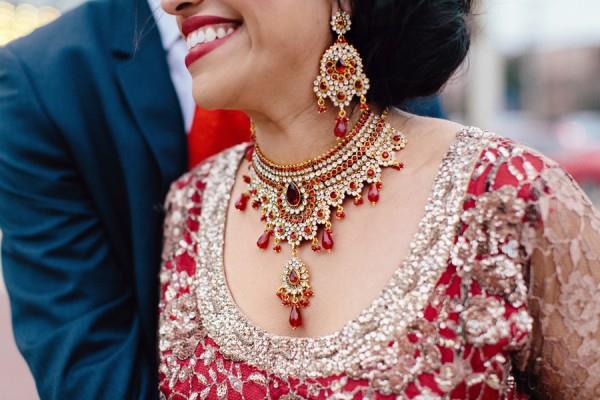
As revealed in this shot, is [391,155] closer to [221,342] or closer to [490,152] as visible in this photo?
[490,152]

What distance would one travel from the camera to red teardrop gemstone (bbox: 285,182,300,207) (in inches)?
58.2

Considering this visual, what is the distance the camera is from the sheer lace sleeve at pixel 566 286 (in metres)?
1.22

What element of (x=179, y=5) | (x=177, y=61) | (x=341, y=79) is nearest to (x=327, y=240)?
(x=341, y=79)

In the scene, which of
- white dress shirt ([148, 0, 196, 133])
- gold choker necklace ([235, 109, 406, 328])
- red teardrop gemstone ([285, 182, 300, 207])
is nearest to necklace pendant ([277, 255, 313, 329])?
gold choker necklace ([235, 109, 406, 328])

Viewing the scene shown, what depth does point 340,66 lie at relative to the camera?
144cm

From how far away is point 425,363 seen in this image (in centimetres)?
123

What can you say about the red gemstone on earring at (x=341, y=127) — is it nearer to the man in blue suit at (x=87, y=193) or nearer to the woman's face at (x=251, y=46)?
the woman's face at (x=251, y=46)

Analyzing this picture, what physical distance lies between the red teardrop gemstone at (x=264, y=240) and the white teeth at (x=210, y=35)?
1.29 ft

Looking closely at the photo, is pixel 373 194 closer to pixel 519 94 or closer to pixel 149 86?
pixel 149 86

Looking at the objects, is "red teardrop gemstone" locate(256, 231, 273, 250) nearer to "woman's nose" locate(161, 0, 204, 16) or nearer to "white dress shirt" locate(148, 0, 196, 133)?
"woman's nose" locate(161, 0, 204, 16)

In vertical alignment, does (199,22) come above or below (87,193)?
above

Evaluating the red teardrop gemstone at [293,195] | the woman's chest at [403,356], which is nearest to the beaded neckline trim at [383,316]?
the woman's chest at [403,356]

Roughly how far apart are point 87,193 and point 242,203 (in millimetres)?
416

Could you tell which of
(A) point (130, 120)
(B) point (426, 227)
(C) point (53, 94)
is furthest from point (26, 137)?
(B) point (426, 227)
